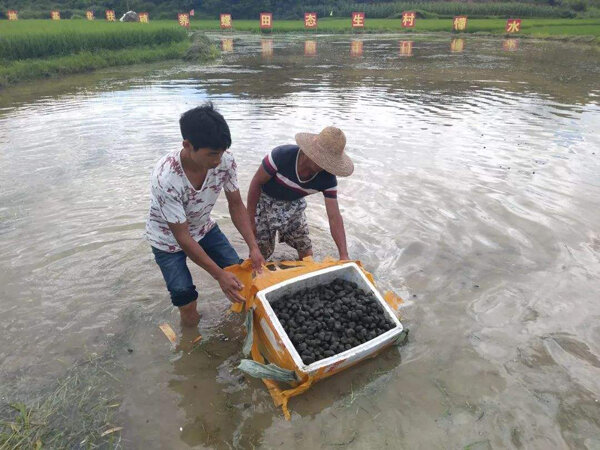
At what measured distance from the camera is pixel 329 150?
9.26 ft

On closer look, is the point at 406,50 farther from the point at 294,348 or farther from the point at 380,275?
the point at 294,348

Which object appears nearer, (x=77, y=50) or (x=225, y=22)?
(x=77, y=50)

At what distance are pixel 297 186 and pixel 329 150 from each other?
1.60ft

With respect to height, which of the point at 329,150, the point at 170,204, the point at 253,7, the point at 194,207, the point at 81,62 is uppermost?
the point at 253,7

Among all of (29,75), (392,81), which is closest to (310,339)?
(392,81)

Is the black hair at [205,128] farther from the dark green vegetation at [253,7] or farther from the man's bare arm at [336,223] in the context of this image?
the dark green vegetation at [253,7]

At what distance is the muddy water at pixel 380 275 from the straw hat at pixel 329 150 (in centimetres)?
126

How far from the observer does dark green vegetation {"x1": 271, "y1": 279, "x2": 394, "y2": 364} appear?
95.9 inches

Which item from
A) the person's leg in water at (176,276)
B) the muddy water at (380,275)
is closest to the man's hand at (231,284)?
the person's leg in water at (176,276)

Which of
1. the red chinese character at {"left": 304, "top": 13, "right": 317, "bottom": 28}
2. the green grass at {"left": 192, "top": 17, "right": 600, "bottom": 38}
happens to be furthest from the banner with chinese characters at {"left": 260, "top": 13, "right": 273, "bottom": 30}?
the red chinese character at {"left": 304, "top": 13, "right": 317, "bottom": 28}

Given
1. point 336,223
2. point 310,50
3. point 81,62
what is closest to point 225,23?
point 310,50

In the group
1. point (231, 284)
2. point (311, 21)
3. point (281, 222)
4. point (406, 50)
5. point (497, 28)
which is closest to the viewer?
point (231, 284)

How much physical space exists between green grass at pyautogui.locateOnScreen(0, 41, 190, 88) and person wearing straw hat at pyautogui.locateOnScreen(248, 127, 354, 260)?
1213 centimetres

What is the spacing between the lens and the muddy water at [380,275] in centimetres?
238
